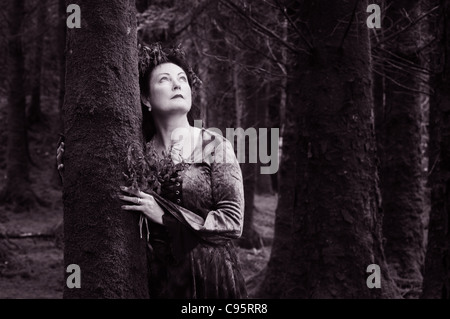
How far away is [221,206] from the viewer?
10.7 ft

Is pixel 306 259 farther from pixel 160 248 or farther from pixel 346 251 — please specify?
pixel 160 248

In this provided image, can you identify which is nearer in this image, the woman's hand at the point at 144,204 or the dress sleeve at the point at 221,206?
the woman's hand at the point at 144,204

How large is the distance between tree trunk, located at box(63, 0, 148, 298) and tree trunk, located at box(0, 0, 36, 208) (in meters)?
13.7

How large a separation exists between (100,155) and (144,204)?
13.9 inches

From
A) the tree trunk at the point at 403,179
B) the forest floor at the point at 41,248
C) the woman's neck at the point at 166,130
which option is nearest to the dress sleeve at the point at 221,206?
the woman's neck at the point at 166,130

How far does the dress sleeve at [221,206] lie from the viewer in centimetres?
319

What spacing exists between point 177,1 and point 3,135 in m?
13.0

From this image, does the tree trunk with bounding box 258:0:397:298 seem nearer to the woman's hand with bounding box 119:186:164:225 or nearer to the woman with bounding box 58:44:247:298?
the woman with bounding box 58:44:247:298

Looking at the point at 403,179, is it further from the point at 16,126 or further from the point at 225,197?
the point at 16,126

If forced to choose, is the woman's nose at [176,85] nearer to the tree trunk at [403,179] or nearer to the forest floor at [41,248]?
the forest floor at [41,248]

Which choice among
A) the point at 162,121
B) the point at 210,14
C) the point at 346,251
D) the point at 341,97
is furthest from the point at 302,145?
the point at 210,14

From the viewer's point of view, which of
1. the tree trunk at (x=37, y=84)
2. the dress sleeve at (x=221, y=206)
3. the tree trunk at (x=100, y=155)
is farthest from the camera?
the tree trunk at (x=37, y=84)

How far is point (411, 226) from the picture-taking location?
8.98 meters

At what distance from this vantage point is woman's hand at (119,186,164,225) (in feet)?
9.56
